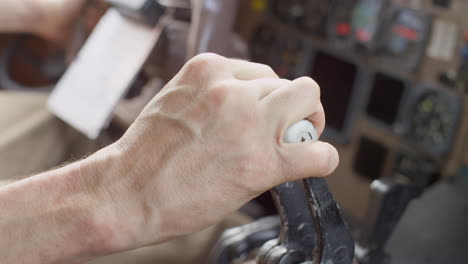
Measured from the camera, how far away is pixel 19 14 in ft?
4.91

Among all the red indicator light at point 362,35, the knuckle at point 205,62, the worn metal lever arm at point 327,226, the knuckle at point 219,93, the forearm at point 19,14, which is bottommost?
the forearm at point 19,14

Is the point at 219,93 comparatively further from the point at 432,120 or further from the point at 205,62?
the point at 432,120

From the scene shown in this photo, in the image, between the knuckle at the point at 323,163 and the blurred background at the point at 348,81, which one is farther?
the blurred background at the point at 348,81

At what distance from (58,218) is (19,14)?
1.14 metres

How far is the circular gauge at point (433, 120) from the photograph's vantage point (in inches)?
56.3

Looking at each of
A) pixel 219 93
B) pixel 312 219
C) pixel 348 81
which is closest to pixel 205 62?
pixel 219 93

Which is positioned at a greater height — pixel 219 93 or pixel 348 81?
pixel 219 93

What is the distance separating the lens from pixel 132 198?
19.4 inches

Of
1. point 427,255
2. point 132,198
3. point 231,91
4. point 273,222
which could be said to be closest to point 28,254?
point 132,198

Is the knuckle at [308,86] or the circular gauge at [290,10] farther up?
the knuckle at [308,86]

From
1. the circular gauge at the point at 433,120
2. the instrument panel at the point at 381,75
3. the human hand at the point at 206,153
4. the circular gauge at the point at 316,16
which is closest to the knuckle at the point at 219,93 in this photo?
the human hand at the point at 206,153

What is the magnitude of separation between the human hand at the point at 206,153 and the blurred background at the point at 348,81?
0.47 metres

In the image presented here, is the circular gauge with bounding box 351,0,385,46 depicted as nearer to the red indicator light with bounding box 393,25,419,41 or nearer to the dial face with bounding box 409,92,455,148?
the red indicator light with bounding box 393,25,419,41

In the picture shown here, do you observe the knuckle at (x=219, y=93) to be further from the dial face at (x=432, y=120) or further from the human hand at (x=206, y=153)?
the dial face at (x=432, y=120)
